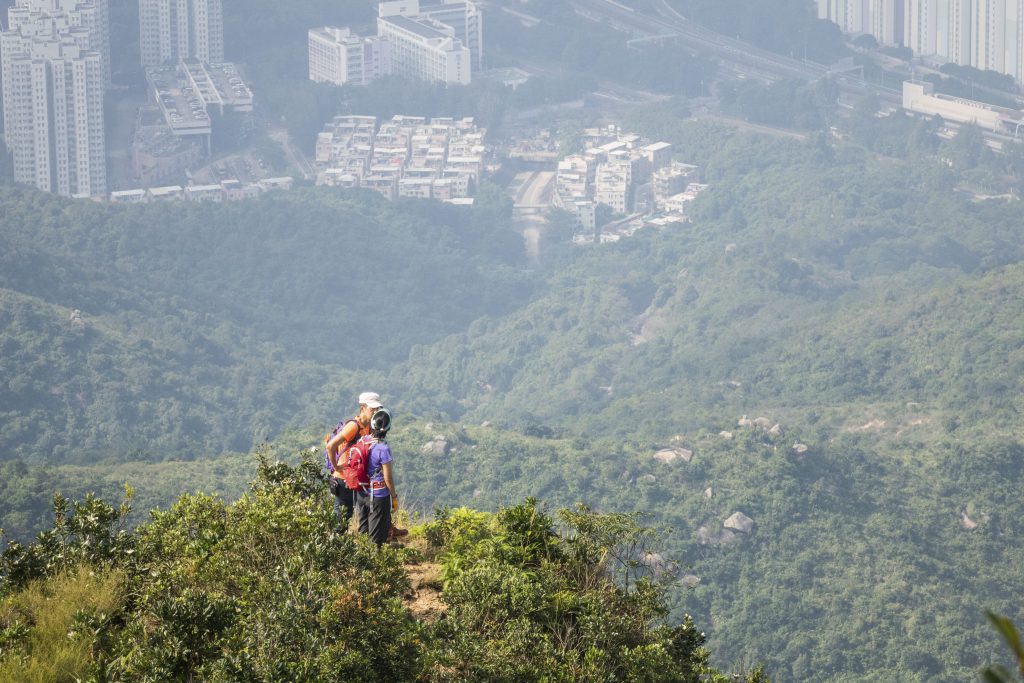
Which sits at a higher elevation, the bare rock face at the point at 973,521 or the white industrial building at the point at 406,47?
the white industrial building at the point at 406,47

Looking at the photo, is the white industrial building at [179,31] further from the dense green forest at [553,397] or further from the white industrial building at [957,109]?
the white industrial building at [957,109]

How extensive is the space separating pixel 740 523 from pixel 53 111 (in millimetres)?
41263

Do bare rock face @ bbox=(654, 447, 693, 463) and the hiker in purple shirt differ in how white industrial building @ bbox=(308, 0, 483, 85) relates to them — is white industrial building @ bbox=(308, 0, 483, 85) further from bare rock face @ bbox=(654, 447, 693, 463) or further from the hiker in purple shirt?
the hiker in purple shirt

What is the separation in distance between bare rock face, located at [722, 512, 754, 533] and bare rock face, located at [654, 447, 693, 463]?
308cm

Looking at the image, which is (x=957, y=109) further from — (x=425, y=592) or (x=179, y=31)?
(x=425, y=592)

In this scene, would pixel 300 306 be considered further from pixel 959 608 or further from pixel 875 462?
pixel 959 608

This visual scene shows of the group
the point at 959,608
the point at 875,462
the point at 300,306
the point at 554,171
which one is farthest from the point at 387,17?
the point at 959,608

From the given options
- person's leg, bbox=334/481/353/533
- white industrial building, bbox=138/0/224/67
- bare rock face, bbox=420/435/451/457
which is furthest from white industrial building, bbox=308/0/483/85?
person's leg, bbox=334/481/353/533

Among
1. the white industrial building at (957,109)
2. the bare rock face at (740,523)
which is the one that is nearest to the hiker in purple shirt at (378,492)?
the bare rock face at (740,523)

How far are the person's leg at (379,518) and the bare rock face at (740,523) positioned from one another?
2005cm

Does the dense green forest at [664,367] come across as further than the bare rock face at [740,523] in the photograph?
No

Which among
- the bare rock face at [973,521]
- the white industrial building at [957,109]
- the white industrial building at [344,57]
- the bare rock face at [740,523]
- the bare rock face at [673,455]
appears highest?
the white industrial building at [344,57]

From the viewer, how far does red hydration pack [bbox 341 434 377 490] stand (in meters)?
9.04

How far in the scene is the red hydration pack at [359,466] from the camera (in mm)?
9039
